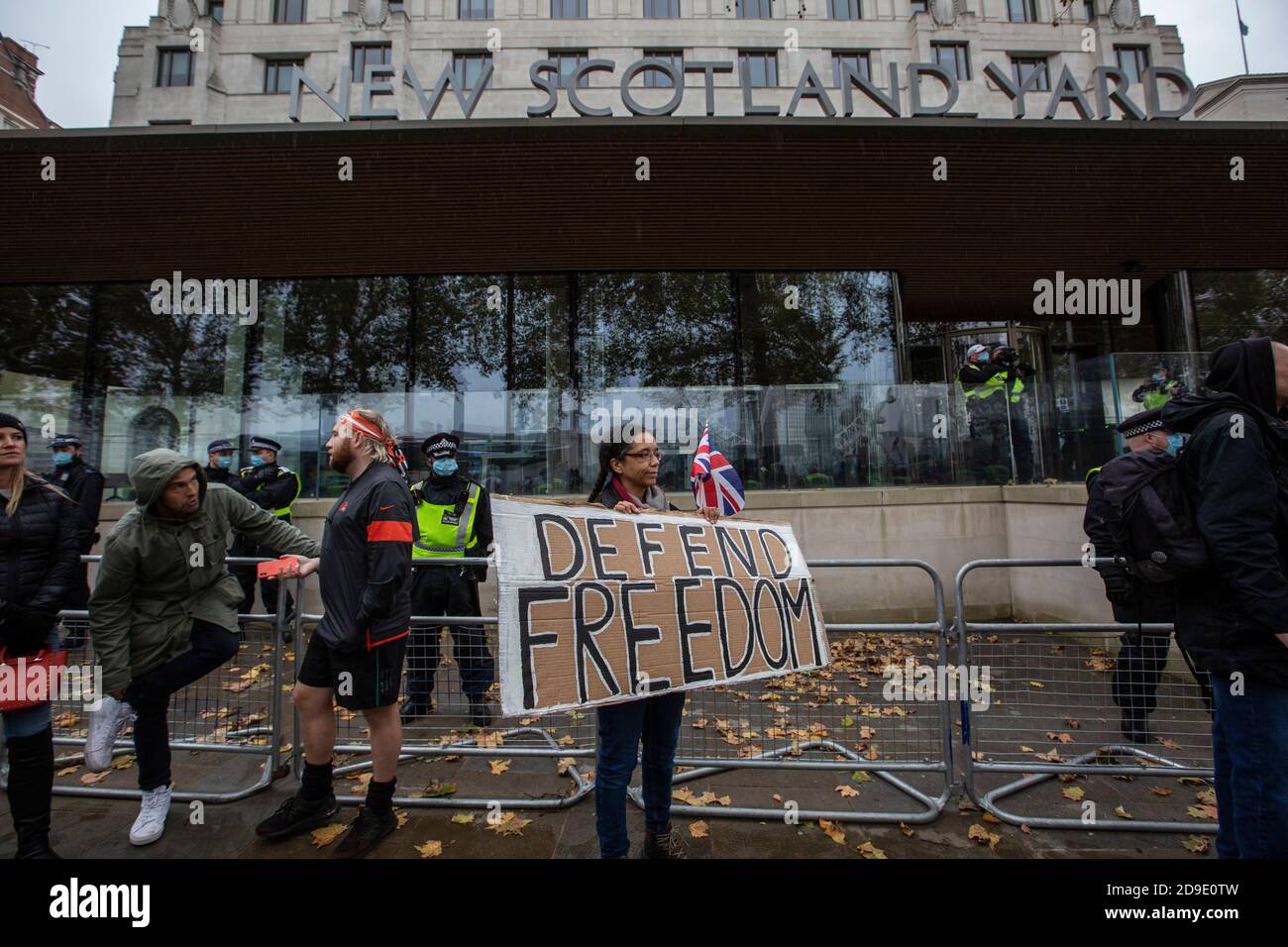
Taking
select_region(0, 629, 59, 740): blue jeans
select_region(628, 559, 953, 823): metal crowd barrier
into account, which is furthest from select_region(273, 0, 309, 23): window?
select_region(628, 559, 953, 823): metal crowd barrier

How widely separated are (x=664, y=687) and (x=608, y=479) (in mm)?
1019

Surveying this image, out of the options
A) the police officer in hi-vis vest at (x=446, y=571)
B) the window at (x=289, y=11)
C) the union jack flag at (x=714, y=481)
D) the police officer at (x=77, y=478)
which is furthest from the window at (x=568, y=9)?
the union jack flag at (x=714, y=481)

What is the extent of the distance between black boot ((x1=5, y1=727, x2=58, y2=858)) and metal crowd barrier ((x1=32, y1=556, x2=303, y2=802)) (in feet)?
2.22

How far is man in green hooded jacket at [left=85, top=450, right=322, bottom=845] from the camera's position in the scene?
2.83 m

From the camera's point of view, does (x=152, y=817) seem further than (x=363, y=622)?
Yes

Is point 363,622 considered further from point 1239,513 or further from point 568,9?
point 568,9

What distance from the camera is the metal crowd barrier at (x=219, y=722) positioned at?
3549 mm

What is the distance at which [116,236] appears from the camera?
955 centimetres

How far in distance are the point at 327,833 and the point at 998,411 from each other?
8.96 metres

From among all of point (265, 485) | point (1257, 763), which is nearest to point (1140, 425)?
point (1257, 763)

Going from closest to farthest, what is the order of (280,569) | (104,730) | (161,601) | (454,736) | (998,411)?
(280,569) → (161,601) → (104,730) → (454,736) → (998,411)

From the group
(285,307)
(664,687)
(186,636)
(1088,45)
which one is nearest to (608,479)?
(664,687)

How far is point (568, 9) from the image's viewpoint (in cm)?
2408
